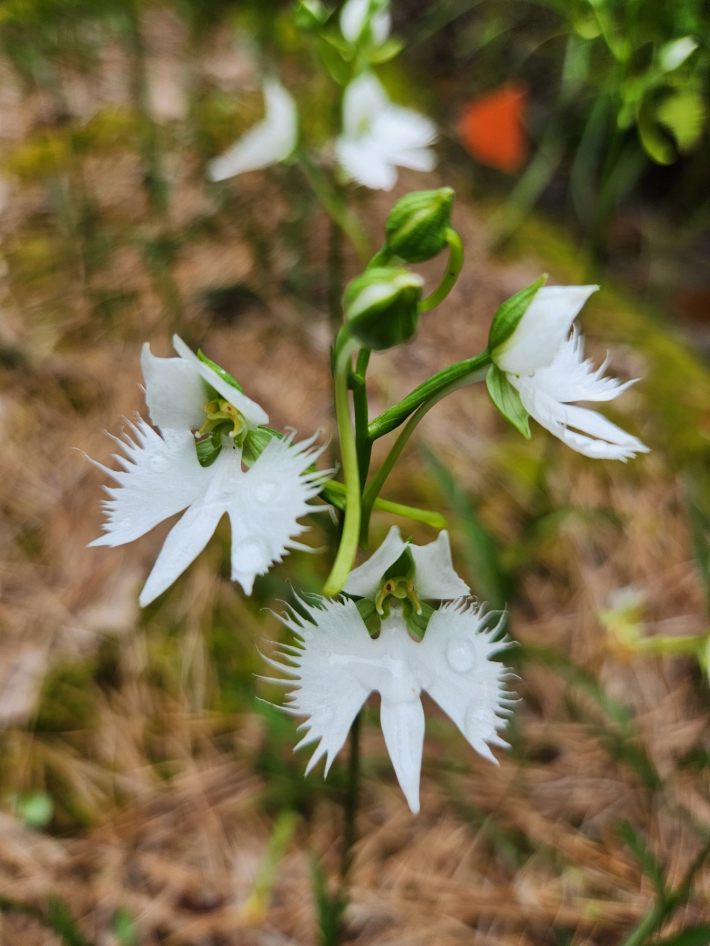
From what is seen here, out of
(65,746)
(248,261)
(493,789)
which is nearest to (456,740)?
(493,789)

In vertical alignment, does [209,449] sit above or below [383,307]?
below

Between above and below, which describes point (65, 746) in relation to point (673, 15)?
below

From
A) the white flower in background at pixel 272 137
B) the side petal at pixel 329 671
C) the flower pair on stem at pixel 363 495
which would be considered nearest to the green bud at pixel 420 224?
the flower pair on stem at pixel 363 495

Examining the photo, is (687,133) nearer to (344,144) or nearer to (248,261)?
(344,144)

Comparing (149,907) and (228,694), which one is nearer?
(149,907)

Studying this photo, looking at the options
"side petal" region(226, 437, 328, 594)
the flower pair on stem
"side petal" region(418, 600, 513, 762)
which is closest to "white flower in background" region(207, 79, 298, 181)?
the flower pair on stem

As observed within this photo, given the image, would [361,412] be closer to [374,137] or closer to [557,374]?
[557,374]

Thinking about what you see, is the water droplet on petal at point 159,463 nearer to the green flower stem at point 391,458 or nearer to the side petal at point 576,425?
the green flower stem at point 391,458

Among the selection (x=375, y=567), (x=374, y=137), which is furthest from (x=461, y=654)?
(x=374, y=137)
